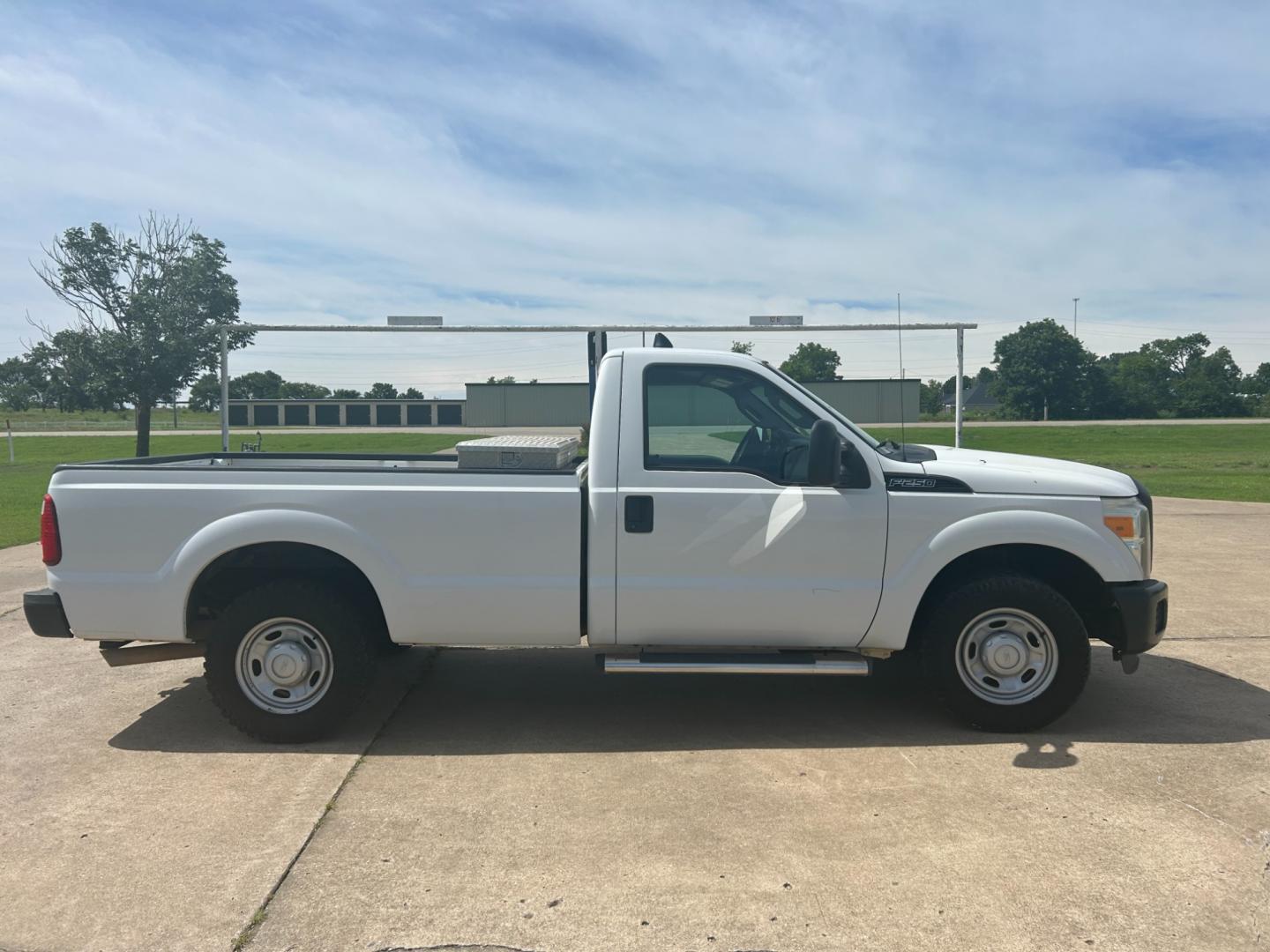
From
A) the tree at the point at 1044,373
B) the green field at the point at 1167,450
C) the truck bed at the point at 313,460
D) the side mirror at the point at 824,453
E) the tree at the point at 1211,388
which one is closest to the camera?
the side mirror at the point at 824,453

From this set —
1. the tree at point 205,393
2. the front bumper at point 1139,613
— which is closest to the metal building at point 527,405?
the front bumper at point 1139,613

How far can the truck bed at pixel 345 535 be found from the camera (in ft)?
14.5

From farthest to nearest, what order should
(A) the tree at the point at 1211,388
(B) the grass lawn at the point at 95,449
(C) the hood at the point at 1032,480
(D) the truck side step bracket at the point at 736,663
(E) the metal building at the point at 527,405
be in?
1. (A) the tree at the point at 1211,388
2. (B) the grass lawn at the point at 95,449
3. (E) the metal building at the point at 527,405
4. (C) the hood at the point at 1032,480
5. (D) the truck side step bracket at the point at 736,663

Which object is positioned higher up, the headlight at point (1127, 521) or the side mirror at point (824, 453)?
the side mirror at point (824, 453)

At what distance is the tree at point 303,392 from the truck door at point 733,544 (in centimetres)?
537

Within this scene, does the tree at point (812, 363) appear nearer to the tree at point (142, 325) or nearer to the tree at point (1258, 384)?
the tree at point (142, 325)

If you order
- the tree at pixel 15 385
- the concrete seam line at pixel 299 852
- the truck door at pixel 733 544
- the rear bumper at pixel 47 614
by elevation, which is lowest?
the concrete seam line at pixel 299 852

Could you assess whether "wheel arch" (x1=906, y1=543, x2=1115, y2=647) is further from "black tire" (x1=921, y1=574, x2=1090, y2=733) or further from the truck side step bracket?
the truck side step bracket

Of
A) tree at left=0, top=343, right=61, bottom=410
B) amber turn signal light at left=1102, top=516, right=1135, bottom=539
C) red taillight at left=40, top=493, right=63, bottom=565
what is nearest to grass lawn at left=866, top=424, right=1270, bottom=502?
amber turn signal light at left=1102, top=516, right=1135, bottom=539

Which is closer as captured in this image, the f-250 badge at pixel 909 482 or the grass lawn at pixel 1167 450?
the f-250 badge at pixel 909 482

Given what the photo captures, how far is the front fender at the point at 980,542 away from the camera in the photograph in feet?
14.5

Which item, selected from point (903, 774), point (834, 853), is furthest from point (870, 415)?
point (834, 853)

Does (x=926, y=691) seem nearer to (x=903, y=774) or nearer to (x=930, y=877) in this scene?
(x=903, y=774)

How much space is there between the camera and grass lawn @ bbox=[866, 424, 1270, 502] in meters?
18.1
